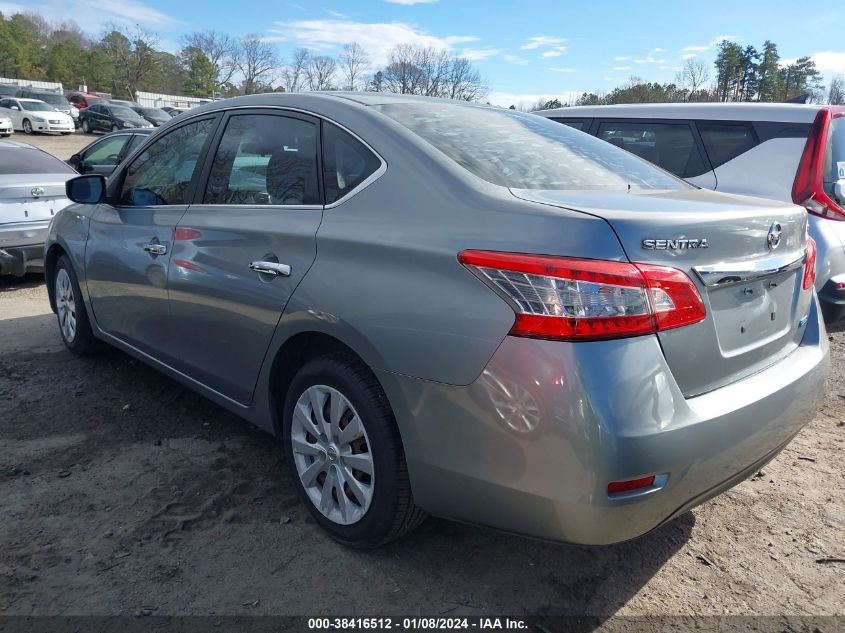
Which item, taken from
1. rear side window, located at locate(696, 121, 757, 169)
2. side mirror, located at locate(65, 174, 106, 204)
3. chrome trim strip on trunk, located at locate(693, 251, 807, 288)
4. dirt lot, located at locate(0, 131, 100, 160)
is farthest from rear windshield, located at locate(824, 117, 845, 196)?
dirt lot, located at locate(0, 131, 100, 160)

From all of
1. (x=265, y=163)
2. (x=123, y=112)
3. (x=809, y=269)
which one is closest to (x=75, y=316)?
(x=265, y=163)

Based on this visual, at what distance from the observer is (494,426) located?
2.01m

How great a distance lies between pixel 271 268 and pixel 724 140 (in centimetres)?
401

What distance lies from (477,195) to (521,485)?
92cm

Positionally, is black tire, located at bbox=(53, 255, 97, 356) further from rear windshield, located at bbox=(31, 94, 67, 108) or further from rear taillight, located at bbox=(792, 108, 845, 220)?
rear windshield, located at bbox=(31, 94, 67, 108)

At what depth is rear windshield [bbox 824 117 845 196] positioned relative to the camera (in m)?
4.61

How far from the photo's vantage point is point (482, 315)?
2.00 metres

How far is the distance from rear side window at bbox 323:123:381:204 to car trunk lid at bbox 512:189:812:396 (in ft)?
2.10

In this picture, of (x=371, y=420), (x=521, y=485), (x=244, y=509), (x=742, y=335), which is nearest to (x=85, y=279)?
(x=244, y=509)

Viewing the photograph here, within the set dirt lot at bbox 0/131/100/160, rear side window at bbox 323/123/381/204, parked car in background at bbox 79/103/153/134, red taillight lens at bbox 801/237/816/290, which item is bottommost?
dirt lot at bbox 0/131/100/160

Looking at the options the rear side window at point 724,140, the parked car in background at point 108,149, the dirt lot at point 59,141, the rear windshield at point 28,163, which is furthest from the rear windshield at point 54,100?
the rear side window at point 724,140

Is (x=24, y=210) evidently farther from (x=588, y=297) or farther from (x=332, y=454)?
(x=588, y=297)

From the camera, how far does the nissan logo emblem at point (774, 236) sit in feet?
7.65

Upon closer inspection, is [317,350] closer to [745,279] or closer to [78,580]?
[78,580]
